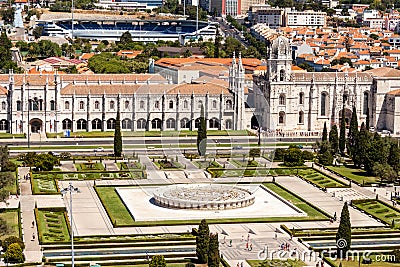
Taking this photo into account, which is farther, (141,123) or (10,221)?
(141,123)

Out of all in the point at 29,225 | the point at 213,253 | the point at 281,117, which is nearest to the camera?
the point at 213,253

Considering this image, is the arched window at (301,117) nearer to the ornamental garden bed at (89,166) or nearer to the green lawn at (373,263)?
the ornamental garden bed at (89,166)

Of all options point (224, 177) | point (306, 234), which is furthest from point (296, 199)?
point (306, 234)

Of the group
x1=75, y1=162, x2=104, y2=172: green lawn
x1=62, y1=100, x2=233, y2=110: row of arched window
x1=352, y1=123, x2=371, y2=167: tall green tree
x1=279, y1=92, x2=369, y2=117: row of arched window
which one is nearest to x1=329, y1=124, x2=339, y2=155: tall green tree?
x1=352, y1=123, x2=371, y2=167: tall green tree

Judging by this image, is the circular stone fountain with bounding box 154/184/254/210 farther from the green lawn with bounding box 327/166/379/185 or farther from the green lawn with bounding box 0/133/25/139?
the green lawn with bounding box 0/133/25/139

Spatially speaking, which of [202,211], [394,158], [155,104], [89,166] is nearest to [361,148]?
[394,158]

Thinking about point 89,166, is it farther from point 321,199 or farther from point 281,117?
point 281,117
